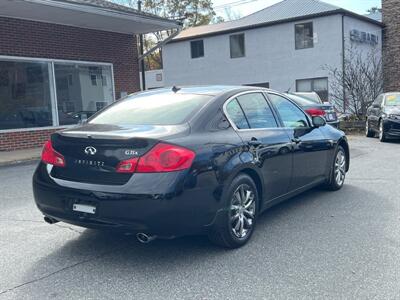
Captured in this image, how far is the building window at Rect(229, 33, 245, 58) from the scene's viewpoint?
27.4 meters

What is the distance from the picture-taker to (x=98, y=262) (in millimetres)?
3959

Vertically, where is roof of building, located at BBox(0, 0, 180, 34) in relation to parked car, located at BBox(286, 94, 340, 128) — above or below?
above

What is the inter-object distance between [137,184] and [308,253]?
5.52 feet

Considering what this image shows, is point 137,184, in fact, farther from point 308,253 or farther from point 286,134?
point 286,134

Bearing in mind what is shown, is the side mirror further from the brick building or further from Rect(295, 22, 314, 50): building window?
Rect(295, 22, 314, 50): building window

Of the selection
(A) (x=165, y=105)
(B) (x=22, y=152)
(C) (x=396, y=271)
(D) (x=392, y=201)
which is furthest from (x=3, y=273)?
(B) (x=22, y=152)

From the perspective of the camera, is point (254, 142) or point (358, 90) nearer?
point (254, 142)

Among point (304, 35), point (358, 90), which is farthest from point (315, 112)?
point (304, 35)

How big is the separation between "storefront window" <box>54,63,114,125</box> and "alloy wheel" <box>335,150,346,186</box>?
29.2ft

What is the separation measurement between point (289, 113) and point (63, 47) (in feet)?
31.4

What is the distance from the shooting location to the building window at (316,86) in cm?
2447

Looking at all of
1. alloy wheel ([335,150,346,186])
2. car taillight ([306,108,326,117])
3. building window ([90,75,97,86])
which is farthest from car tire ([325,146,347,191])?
building window ([90,75,97,86])

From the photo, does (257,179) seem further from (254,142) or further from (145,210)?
(145,210)

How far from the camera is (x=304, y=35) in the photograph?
82.4 feet
